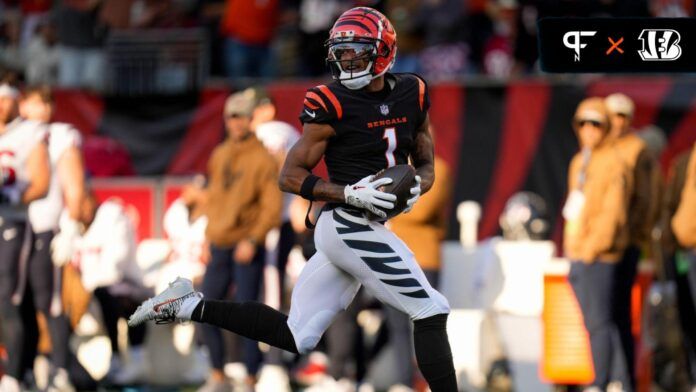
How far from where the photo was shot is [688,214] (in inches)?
367

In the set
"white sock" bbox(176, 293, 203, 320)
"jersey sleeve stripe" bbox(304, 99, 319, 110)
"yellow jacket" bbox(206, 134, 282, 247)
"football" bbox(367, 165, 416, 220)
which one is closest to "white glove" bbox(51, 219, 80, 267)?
"yellow jacket" bbox(206, 134, 282, 247)

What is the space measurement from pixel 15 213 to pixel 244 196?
1362 millimetres

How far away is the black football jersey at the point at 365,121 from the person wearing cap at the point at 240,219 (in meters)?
2.72

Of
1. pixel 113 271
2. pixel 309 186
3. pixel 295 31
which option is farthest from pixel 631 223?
pixel 295 31

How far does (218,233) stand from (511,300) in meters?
1.90

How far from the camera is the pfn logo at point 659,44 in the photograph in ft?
22.4

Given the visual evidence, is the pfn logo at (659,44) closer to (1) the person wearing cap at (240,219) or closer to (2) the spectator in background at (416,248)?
(2) the spectator in background at (416,248)

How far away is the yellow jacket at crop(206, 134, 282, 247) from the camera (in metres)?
9.40

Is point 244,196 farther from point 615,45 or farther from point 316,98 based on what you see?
point 615,45

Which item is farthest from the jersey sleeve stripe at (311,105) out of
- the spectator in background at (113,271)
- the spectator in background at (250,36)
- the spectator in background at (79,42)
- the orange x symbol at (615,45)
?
the spectator in background at (79,42)

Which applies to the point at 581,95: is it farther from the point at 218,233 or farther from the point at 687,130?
the point at 218,233

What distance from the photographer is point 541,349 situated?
9.70 metres

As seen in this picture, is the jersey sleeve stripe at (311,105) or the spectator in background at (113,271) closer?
the jersey sleeve stripe at (311,105)

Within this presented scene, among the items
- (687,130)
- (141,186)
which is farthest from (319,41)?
(687,130)
